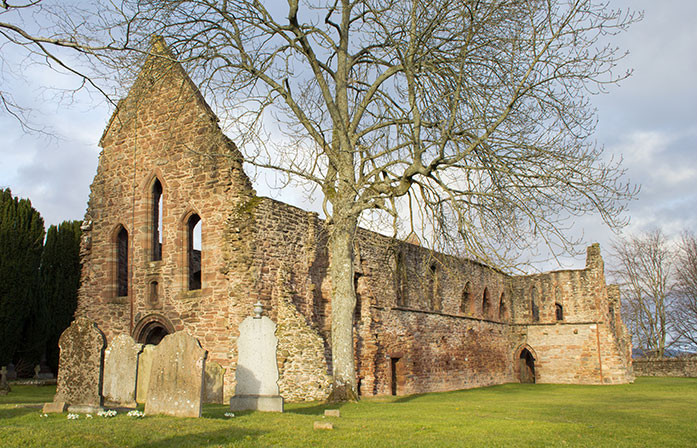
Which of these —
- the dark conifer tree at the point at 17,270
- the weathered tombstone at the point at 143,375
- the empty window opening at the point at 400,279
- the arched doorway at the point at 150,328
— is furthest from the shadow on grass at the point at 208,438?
the dark conifer tree at the point at 17,270

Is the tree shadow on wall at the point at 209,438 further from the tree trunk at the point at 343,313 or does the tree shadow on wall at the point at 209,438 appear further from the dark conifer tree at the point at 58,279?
the dark conifer tree at the point at 58,279

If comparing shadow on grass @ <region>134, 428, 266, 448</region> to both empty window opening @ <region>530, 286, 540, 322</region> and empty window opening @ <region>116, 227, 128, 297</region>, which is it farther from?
empty window opening @ <region>530, 286, 540, 322</region>

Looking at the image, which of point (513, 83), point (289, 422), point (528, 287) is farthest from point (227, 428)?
point (528, 287)

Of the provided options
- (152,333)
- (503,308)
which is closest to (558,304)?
(503,308)

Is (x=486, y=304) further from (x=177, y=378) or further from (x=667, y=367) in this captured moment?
(x=177, y=378)

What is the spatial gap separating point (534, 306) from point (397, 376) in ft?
51.5

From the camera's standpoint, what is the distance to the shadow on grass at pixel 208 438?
287 inches

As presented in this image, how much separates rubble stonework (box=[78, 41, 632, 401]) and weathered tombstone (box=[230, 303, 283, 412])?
4435 mm

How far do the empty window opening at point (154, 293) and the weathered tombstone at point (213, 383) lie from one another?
12.6 ft

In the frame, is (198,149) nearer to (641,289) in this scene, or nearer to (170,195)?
(170,195)

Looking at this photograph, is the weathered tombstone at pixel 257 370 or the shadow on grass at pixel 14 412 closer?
the shadow on grass at pixel 14 412

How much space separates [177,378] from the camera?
9.80 meters

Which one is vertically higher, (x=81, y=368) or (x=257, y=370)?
(x=81, y=368)

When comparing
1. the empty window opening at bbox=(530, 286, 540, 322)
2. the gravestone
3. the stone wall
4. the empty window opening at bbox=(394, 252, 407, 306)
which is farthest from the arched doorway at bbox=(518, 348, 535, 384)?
the gravestone
